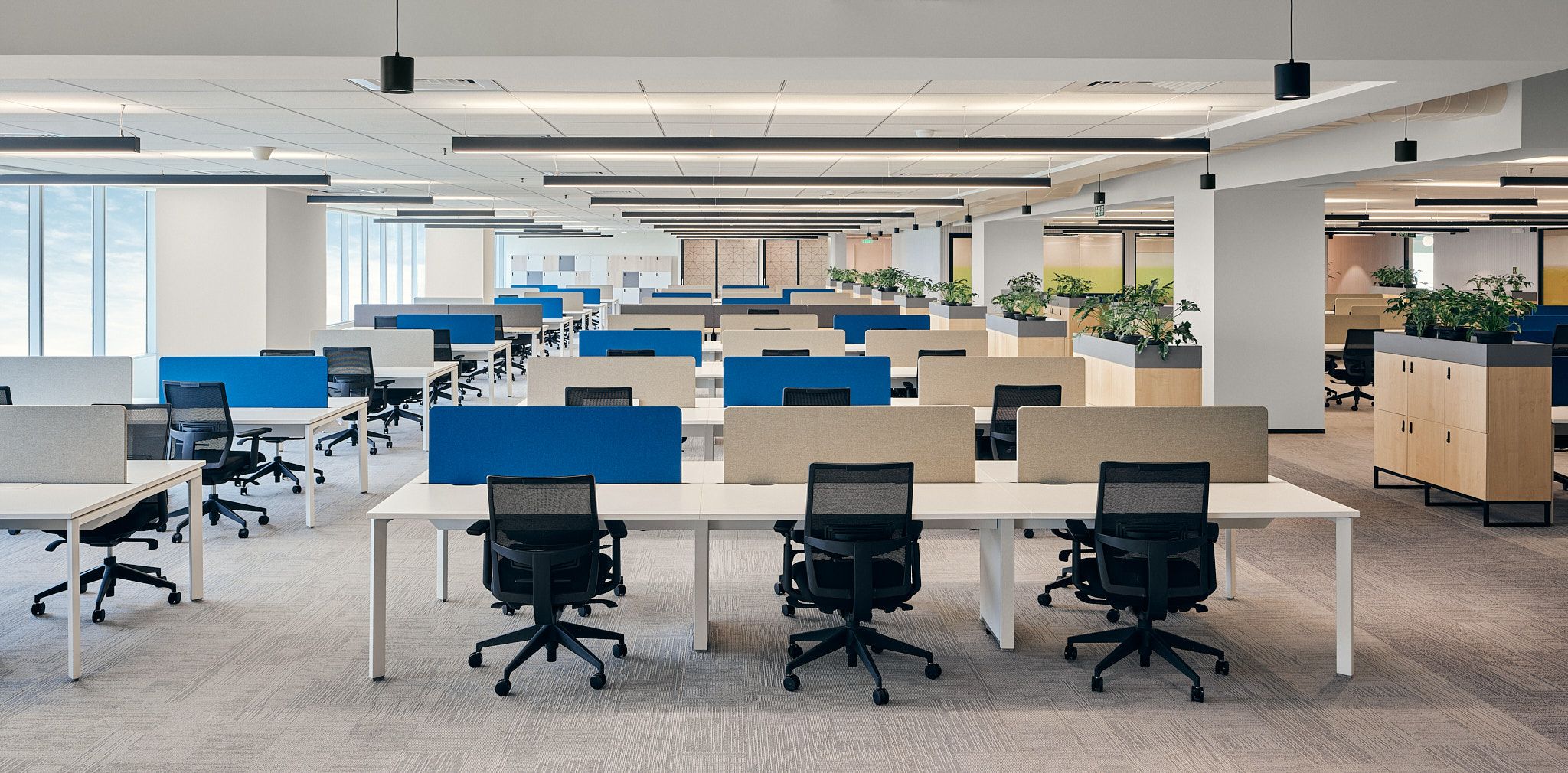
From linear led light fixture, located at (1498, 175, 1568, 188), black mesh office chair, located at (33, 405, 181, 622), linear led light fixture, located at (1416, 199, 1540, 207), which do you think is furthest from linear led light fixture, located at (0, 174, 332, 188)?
linear led light fixture, located at (1416, 199, 1540, 207)

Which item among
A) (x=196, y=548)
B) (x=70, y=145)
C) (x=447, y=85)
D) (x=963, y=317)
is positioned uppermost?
(x=447, y=85)

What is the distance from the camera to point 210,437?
252 inches

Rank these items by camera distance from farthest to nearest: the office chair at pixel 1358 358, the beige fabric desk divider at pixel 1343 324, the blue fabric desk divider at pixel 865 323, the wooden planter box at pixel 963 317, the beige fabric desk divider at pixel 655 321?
1. the wooden planter box at pixel 963 317
2. the beige fabric desk divider at pixel 1343 324
3. the office chair at pixel 1358 358
4. the blue fabric desk divider at pixel 865 323
5. the beige fabric desk divider at pixel 655 321

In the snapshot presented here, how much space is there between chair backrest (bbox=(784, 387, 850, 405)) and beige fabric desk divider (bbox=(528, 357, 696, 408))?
727 millimetres

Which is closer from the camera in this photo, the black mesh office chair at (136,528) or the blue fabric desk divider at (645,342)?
the black mesh office chair at (136,528)

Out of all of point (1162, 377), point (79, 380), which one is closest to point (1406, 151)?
point (1162, 377)

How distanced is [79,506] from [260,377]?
351 centimetres

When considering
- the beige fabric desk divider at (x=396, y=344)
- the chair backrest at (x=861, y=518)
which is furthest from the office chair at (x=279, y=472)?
the chair backrest at (x=861, y=518)

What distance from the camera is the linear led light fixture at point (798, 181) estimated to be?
862 cm

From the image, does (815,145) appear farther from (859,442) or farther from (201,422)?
(201,422)

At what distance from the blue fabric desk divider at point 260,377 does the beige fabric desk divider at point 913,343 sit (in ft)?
14.0

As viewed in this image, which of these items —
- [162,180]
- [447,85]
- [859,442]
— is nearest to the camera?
[859,442]

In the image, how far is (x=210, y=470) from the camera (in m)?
6.33

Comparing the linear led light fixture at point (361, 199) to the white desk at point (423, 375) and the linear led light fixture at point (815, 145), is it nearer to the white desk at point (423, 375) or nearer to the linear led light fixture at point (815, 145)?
the white desk at point (423, 375)
